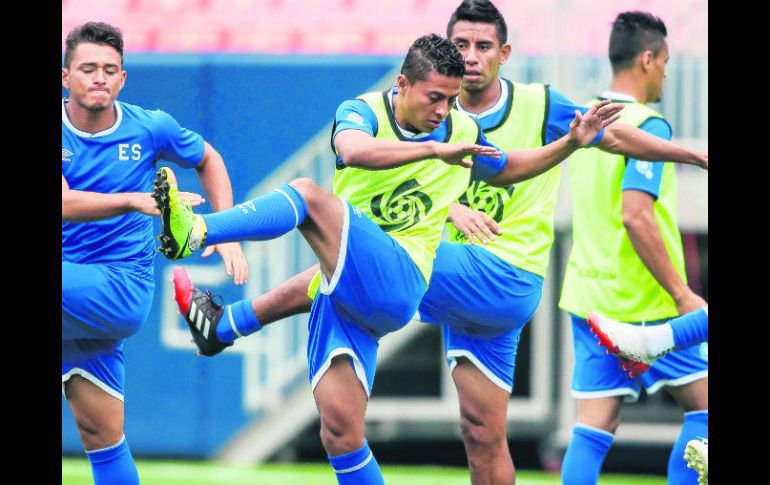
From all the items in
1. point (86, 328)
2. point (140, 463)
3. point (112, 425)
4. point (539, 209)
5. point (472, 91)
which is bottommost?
point (140, 463)

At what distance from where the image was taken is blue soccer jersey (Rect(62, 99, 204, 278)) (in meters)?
5.56

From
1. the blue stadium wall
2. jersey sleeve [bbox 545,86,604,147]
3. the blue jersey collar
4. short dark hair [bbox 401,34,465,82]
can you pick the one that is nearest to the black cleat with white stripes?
the blue jersey collar

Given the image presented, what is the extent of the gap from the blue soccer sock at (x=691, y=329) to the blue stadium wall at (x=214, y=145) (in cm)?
366

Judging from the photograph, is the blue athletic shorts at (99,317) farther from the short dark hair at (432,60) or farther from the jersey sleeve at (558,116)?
the jersey sleeve at (558,116)

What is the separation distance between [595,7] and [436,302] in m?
5.22

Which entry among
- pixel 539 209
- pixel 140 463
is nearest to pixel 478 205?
pixel 539 209

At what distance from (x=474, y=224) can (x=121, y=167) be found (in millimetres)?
1393

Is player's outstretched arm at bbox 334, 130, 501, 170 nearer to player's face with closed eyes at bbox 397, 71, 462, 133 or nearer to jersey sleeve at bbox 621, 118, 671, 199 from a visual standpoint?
player's face with closed eyes at bbox 397, 71, 462, 133

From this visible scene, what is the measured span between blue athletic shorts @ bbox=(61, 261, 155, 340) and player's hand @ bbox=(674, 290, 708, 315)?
2.31 metres

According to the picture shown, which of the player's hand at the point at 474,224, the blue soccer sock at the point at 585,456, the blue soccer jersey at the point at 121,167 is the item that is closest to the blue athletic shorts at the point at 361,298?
the player's hand at the point at 474,224

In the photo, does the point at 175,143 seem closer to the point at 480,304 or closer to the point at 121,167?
the point at 121,167

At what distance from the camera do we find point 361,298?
5156 mm

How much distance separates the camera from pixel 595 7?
1039 cm
